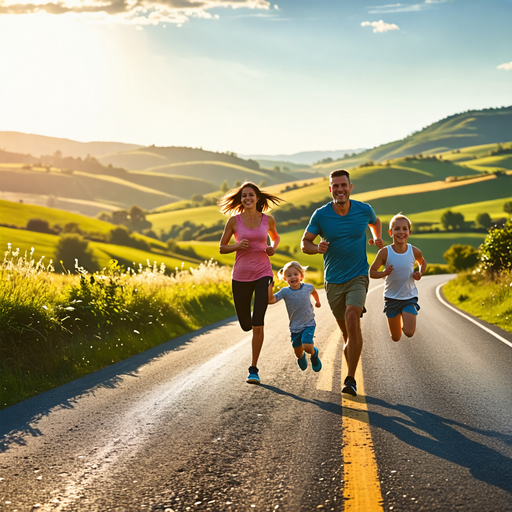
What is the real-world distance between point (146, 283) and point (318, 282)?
88.8 feet

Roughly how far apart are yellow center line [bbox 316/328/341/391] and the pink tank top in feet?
4.86

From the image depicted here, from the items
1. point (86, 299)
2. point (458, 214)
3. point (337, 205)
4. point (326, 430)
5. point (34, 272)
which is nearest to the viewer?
point (326, 430)

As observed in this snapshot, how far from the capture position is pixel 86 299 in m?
10.4

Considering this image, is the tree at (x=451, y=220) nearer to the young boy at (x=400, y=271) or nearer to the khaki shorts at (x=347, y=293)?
the young boy at (x=400, y=271)

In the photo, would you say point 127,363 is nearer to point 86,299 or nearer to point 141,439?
point 86,299

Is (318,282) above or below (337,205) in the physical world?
below

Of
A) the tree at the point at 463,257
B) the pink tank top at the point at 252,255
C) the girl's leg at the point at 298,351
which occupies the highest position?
the pink tank top at the point at 252,255

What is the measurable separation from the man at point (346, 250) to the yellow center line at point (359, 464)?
3.24 ft

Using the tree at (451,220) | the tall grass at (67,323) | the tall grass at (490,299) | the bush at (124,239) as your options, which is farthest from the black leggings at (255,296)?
the tree at (451,220)

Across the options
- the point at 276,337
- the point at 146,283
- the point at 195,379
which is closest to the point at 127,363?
the point at 195,379

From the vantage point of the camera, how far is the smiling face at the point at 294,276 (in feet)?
22.6

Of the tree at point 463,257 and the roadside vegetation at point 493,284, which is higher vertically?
the roadside vegetation at point 493,284

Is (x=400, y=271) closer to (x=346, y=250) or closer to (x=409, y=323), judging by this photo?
(x=409, y=323)

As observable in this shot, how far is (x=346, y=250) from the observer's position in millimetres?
6590
